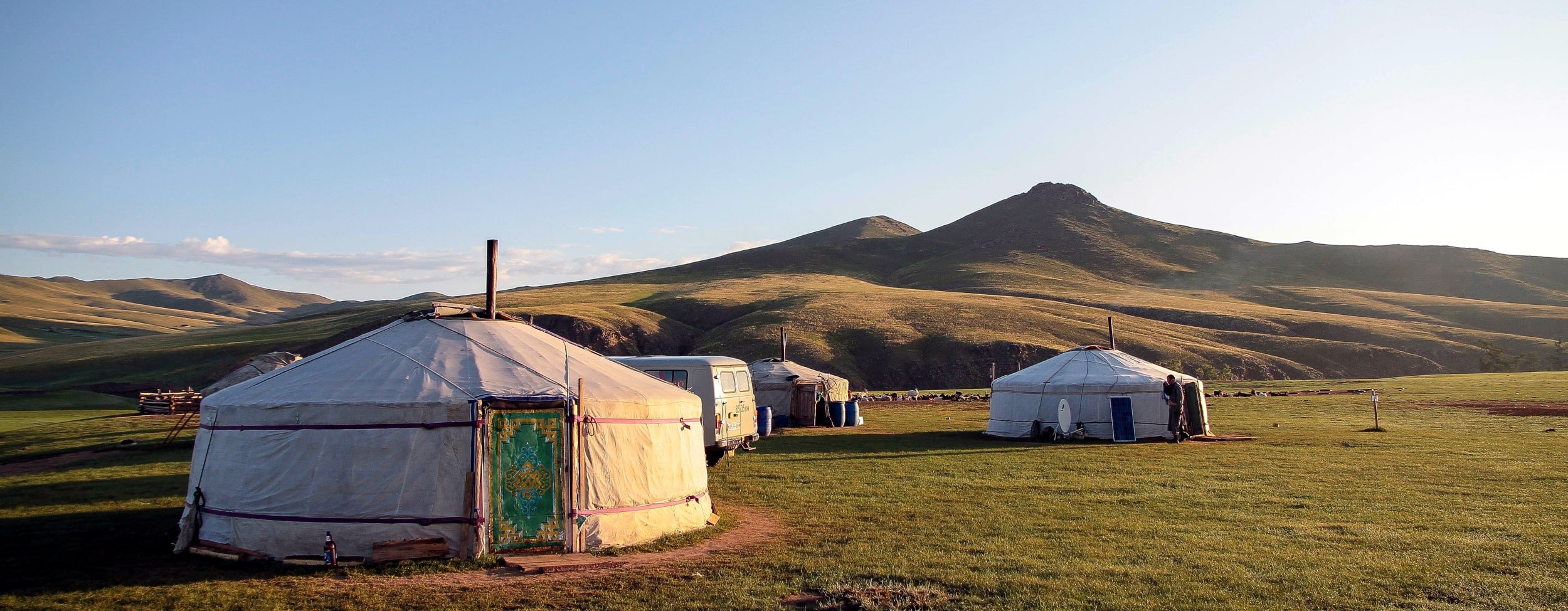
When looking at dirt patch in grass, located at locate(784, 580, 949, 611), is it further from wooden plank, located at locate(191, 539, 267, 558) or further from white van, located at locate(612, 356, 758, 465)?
white van, located at locate(612, 356, 758, 465)

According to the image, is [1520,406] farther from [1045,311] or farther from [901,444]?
[1045,311]

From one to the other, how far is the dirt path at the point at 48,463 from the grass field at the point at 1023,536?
→ 1.42 feet

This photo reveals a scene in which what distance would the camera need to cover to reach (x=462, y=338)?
11383mm

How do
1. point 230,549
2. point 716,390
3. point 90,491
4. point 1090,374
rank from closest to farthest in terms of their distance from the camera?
point 230,549 → point 90,491 → point 716,390 → point 1090,374

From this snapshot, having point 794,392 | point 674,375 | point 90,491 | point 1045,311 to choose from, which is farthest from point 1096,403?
point 1045,311

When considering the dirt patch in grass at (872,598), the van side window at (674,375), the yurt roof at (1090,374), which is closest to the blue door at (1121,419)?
the yurt roof at (1090,374)

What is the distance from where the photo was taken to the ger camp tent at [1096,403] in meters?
23.9

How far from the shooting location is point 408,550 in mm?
9438

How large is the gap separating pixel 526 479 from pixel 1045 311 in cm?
7345

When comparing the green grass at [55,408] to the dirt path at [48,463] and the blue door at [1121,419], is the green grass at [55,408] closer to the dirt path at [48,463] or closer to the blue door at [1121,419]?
the dirt path at [48,463]

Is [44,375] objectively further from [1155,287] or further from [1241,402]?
[1155,287]

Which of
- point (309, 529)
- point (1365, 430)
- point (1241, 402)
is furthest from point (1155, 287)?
point (309, 529)

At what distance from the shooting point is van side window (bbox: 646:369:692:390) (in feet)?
71.3

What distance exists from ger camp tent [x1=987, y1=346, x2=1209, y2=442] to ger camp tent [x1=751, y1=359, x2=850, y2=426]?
7366 millimetres
